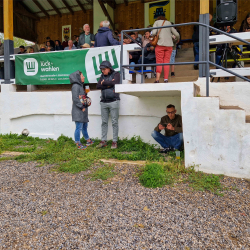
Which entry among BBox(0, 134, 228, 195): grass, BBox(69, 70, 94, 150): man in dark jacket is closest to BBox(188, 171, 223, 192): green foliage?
BBox(0, 134, 228, 195): grass

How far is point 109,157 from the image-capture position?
16.8 feet

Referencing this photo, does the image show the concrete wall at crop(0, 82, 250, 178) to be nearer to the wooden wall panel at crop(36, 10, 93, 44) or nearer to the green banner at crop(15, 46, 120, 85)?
the green banner at crop(15, 46, 120, 85)

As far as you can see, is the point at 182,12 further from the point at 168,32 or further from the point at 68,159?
the point at 68,159

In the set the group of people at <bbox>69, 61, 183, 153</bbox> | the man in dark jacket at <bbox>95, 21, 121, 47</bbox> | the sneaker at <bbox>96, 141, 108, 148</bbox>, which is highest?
Answer: the man in dark jacket at <bbox>95, 21, 121, 47</bbox>

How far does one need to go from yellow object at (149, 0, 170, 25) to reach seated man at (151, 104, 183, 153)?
27.2 feet

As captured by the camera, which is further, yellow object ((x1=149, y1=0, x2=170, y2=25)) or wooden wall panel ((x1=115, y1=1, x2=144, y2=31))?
wooden wall panel ((x1=115, y1=1, x2=144, y2=31))

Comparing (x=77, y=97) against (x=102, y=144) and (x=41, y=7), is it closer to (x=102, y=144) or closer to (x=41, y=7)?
(x=102, y=144)

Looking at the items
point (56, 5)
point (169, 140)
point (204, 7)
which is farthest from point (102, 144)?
point (56, 5)

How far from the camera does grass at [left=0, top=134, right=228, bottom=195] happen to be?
12.4ft

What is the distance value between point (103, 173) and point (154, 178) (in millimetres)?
933

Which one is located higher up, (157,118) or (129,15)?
(129,15)

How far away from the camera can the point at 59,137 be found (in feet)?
22.4

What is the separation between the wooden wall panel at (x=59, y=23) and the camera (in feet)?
44.0

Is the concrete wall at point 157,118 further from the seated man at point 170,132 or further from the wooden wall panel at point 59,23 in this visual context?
the wooden wall panel at point 59,23
